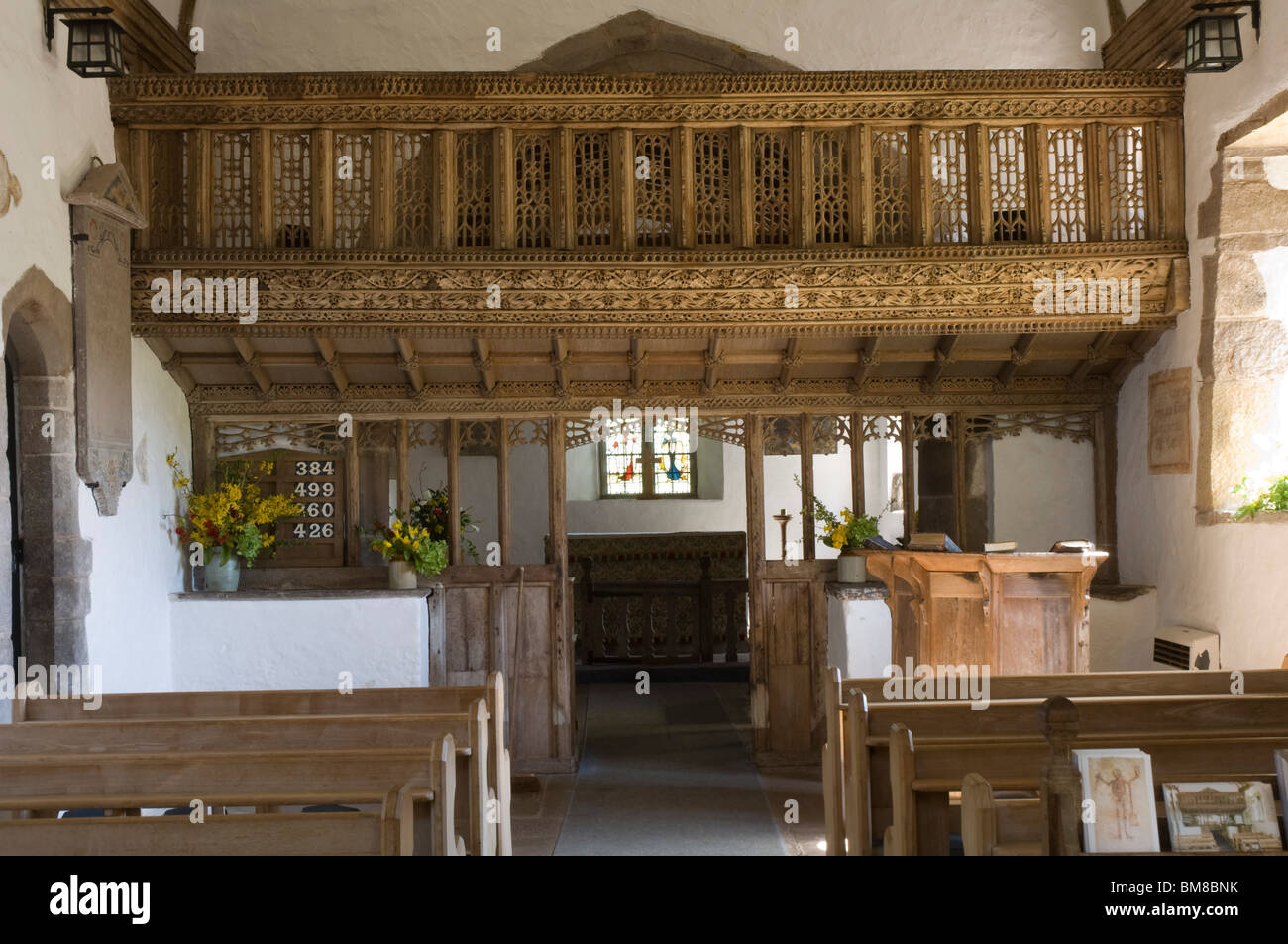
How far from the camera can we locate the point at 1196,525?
6.37 metres

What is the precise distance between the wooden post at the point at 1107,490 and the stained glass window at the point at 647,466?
6791 millimetres

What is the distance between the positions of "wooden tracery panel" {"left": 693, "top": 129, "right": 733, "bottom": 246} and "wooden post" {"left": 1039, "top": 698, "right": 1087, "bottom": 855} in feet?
14.6

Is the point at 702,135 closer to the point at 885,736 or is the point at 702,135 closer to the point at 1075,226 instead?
the point at 1075,226

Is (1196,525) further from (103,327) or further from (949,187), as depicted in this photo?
(103,327)

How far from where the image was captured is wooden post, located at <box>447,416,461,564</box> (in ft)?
24.5

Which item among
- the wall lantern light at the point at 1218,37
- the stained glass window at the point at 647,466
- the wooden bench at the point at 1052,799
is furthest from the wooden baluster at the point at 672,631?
the wooden bench at the point at 1052,799

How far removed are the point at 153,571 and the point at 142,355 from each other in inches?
50.4

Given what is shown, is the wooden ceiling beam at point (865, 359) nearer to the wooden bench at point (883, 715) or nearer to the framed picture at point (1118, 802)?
the wooden bench at point (883, 715)

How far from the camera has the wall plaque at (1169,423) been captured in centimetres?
646

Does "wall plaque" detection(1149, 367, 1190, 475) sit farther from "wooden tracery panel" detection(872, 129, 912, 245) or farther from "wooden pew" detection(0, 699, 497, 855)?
"wooden pew" detection(0, 699, 497, 855)

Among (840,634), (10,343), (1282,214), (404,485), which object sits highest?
(1282,214)

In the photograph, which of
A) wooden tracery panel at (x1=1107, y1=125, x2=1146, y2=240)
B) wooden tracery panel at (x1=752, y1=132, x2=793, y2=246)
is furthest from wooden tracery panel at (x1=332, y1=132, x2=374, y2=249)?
wooden tracery panel at (x1=1107, y1=125, x2=1146, y2=240)

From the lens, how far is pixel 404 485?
7453 millimetres

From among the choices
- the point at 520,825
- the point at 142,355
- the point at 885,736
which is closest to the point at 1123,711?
the point at 885,736
